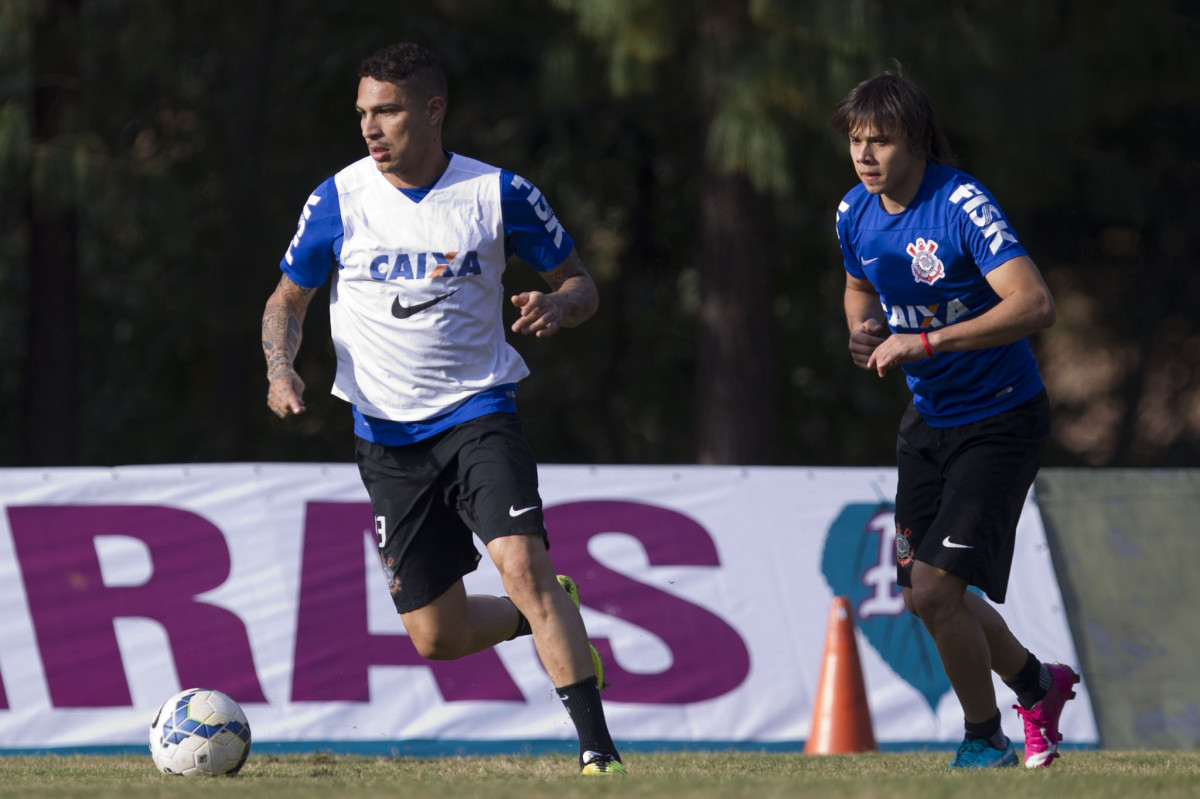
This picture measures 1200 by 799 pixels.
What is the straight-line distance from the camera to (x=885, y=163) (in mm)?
5004

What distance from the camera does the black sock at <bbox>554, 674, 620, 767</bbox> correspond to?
465 centimetres

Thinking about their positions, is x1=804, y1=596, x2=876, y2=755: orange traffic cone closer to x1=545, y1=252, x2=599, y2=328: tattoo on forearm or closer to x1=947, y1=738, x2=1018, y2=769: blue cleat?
x1=947, y1=738, x2=1018, y2=769: blue cleat

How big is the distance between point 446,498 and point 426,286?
714 mm

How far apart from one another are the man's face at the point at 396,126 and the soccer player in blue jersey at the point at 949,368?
140 cm

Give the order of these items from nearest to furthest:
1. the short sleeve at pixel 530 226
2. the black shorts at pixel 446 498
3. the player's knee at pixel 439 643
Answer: the black shorts at pixel 446 498 < the short sleeve at pixel 530 226 < the player's knee at pixel 439 643

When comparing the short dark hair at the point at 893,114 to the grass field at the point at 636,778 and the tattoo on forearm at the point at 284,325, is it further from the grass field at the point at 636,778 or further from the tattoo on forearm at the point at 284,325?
the grass field at the point at 636,778

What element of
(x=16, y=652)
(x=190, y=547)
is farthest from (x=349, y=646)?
(x=16, y=652)

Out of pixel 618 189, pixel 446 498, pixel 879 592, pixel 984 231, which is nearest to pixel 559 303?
pixel 446 498

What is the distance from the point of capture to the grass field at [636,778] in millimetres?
3994

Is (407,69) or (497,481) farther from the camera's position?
(407,69)

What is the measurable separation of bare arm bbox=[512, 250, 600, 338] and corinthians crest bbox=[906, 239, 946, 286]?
107 centimetres

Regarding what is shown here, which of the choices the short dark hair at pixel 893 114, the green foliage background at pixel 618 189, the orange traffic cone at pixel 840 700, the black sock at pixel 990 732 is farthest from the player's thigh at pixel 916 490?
the green foliage background at pixel 618 189

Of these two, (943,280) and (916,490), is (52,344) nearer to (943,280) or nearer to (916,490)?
(916,490)

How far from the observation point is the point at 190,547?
736 cm
